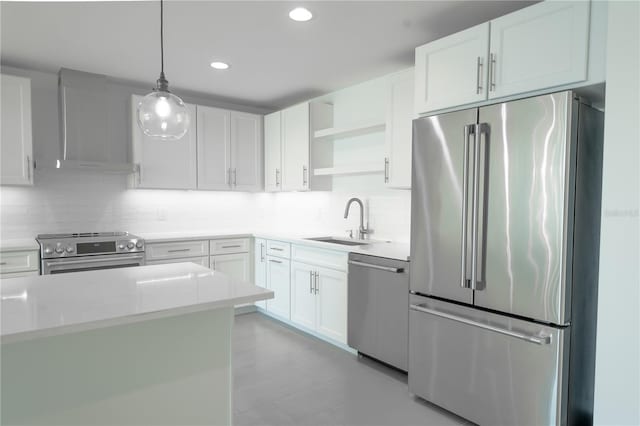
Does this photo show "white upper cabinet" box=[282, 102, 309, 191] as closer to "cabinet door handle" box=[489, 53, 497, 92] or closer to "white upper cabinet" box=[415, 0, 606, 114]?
"white upper cabinet" box=[415, 0, 606, 114]

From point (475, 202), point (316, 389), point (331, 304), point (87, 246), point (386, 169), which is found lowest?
point (316, 389)

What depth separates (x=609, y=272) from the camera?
178 centimetres

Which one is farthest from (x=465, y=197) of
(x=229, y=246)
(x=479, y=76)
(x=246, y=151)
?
(x=246, y=151)

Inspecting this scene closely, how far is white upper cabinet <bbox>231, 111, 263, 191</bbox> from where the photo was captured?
454 centimetres

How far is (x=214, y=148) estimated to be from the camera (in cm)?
439

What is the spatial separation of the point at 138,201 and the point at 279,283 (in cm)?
176

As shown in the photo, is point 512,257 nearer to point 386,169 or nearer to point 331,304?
point 386,169

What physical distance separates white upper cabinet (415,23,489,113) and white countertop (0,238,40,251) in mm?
3161

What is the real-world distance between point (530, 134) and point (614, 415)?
4.45ft

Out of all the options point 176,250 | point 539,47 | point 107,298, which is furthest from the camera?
point 176,250

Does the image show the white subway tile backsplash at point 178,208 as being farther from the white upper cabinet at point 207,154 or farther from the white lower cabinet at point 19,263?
the white lower cabinet at point 19,263

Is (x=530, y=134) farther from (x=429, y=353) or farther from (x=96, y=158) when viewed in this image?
(x=96, y=158)

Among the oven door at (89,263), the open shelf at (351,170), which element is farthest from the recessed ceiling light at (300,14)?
the oven door at (89,263)

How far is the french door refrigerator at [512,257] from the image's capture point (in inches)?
76.3
